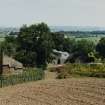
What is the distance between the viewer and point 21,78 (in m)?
45.8

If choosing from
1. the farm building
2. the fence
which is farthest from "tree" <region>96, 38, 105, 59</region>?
the fence

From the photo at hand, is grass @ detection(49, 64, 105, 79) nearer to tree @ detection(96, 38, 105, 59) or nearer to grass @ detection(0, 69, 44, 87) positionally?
grass @ detection(0, 69, 44, 87)

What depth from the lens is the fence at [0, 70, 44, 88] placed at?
4269cm

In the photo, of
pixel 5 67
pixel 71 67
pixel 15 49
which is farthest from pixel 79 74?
pixel 15 49

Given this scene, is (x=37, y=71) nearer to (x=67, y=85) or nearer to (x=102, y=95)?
(x=67, y=85)

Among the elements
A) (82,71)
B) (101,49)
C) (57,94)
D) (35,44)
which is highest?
(35,44)

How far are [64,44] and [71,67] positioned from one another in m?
44.7

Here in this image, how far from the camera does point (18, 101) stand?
32.1 meters

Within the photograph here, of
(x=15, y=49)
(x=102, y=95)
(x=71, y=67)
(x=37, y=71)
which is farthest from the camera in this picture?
(x=15, y=49)

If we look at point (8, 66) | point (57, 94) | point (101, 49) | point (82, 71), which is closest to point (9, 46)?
point (101, 49)

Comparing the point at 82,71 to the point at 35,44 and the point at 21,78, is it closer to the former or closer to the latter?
the point at 21,78

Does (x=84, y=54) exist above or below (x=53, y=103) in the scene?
above

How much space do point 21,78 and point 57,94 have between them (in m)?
11.7

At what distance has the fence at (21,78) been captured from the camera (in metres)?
42.7
